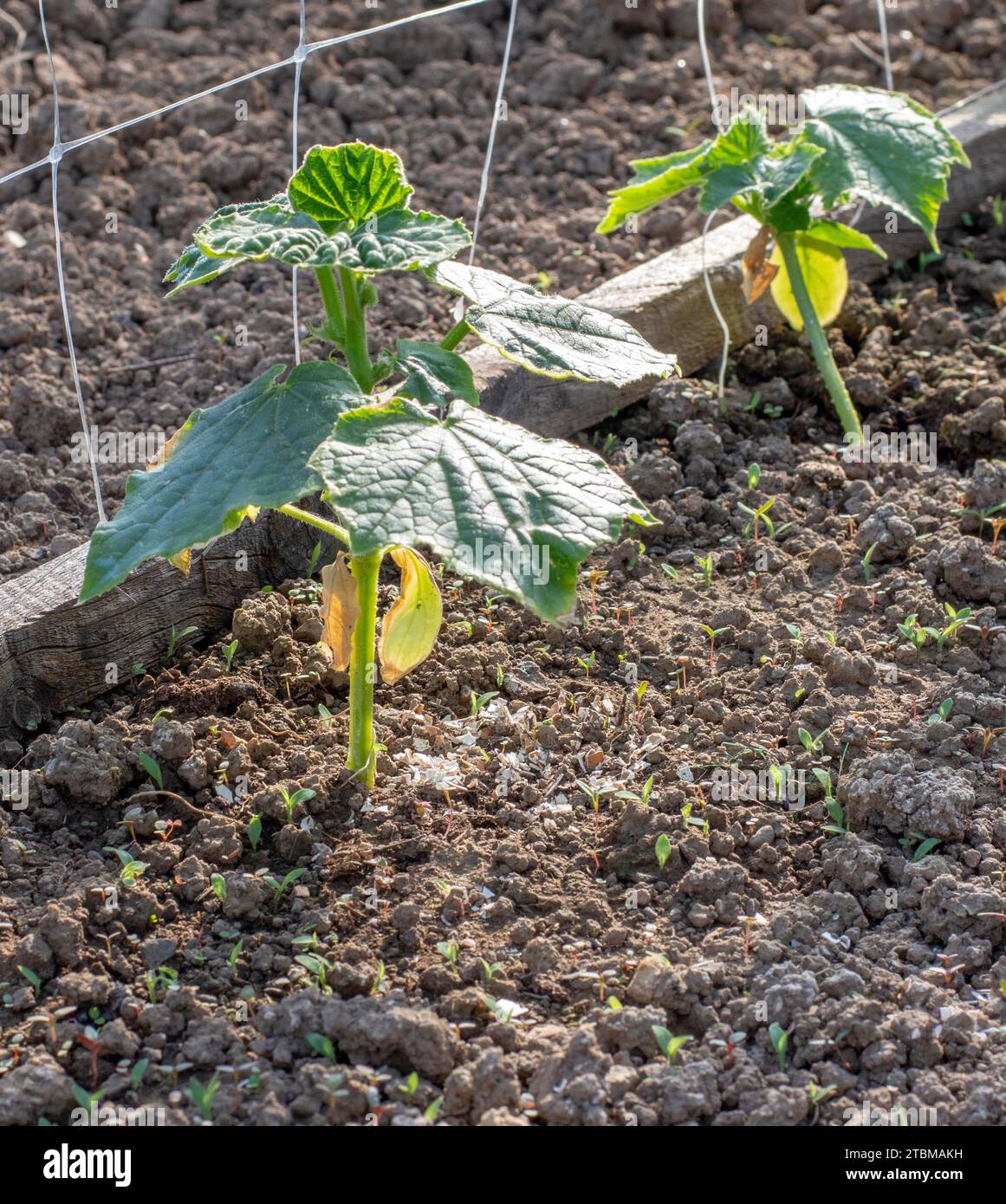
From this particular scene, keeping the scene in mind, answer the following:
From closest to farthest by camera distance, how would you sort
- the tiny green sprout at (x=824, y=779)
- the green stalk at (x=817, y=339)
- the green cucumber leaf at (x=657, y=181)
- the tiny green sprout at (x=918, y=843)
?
the tiny green sprout at (x=918, y=843), the tiny green sprout at (x=824, y=779), the green cucumber leaf at (x=657, y=181), the green stalk at (x=817, y=339)

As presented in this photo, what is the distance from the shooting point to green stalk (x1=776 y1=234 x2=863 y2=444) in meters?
3.36

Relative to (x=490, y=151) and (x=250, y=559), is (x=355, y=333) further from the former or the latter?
(x=490, y=151)

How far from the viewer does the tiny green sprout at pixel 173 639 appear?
2.86 m

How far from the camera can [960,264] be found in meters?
3.98

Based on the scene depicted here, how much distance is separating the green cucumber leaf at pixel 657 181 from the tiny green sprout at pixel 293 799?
5.08 ft

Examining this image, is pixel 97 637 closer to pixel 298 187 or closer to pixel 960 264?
pixel 298 187

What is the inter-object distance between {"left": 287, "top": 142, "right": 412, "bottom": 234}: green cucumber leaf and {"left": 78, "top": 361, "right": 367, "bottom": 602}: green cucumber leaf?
0.82 feet

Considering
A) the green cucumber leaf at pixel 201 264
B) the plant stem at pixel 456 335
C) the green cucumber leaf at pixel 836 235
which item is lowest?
the plant stem at pixel 456 335

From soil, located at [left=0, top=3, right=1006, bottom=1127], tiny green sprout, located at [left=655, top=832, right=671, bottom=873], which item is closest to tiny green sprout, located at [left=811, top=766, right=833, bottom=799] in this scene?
soil, located at [left=0, top=3, right=1006, bottom=1127]

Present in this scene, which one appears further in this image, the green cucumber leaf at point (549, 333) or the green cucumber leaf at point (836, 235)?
the green cucumber leaf at point (836, 235)

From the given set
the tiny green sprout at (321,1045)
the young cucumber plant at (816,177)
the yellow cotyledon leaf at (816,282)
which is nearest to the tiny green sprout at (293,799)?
the tiny green sprout at (321,1045)

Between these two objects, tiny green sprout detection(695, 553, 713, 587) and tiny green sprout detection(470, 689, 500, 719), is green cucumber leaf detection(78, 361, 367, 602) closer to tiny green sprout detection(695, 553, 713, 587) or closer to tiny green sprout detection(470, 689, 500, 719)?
tiny green sprout detection(470, 689, 500, 719)

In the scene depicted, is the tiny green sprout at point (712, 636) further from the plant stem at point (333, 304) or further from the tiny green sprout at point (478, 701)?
the plant stem at point (333, 304)

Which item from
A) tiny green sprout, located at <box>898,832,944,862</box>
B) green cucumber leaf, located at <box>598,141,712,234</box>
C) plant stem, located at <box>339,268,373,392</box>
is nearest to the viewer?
plant stem, located at <box>339,268,373,392</box>
